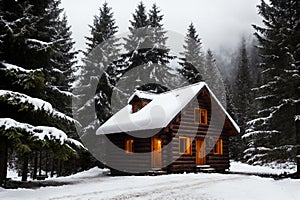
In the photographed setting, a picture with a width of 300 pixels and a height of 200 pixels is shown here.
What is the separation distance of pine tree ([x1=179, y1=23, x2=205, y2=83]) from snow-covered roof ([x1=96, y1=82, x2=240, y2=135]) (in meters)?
16.2

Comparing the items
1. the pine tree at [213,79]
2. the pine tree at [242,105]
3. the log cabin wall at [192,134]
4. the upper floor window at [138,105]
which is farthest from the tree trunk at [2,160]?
the pine tree at [213,79]

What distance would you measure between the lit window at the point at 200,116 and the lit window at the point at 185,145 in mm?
1601

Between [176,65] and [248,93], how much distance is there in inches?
807

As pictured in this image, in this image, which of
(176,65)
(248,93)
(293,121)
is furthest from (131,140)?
(248,93)

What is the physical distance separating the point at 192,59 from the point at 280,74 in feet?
78.4

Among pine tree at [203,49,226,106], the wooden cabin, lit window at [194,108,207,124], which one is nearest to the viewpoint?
the wooden cabin

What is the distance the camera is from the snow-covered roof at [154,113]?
2142cm

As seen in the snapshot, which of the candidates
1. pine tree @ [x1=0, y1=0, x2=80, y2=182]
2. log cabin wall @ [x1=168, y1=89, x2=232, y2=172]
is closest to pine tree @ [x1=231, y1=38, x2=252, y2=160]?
log cabin wall @ [x1=168, y1=89, x2=232, y2=172]

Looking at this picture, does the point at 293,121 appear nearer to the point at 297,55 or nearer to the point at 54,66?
the point at 297,55

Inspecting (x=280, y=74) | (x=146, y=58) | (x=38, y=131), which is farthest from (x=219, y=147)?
(x=38, y=131)

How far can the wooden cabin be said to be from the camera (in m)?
21.8

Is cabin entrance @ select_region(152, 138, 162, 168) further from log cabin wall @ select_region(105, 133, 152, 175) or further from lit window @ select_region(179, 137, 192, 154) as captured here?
lit window @ select_region(179, 137, 192, 154)

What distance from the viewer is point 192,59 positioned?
4288 centimetres

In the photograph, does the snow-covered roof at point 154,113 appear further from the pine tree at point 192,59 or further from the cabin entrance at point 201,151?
the pine tree at point 192,59
